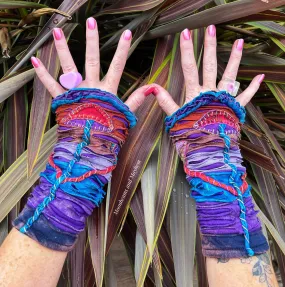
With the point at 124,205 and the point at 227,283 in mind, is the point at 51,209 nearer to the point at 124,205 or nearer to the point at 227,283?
the point at 124,205

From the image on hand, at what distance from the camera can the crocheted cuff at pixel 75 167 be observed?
1.75 feet

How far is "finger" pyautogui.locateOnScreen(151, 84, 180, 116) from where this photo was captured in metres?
0.62

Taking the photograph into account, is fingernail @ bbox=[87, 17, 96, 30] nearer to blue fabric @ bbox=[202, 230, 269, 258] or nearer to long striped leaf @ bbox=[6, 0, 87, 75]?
long striped leaf @ bbox=[6, 0, 87, 75]

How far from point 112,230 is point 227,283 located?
8.1 inches

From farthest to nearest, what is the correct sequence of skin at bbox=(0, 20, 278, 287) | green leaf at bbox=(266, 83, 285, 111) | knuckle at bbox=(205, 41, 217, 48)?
green leaf at bbox=(266, 83, 285, 111) → knuckle at bbox=(205, 41, 217, 48) → skin at bbox=(0, 20, 278, 287)

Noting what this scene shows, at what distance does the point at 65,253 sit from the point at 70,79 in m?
0.28

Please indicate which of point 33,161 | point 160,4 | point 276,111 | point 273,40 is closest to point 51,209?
point 33,161

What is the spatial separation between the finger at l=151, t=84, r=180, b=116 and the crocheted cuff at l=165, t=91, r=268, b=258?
0.05 feet

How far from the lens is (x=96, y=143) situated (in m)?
0.58

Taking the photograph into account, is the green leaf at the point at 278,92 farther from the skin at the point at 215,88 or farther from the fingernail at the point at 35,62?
the fingernail at the point at 35,62

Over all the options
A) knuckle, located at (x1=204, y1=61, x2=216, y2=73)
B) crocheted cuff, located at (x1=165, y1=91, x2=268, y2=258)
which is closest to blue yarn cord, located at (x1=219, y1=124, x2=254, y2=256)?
crocheted cuff, located at (x1=165, y1=91, x2=268, y2=258)

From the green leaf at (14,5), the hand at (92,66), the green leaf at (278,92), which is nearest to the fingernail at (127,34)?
the hand at (92,66)

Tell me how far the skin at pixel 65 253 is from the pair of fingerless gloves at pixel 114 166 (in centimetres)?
2

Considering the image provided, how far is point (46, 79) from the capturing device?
0.61 m
